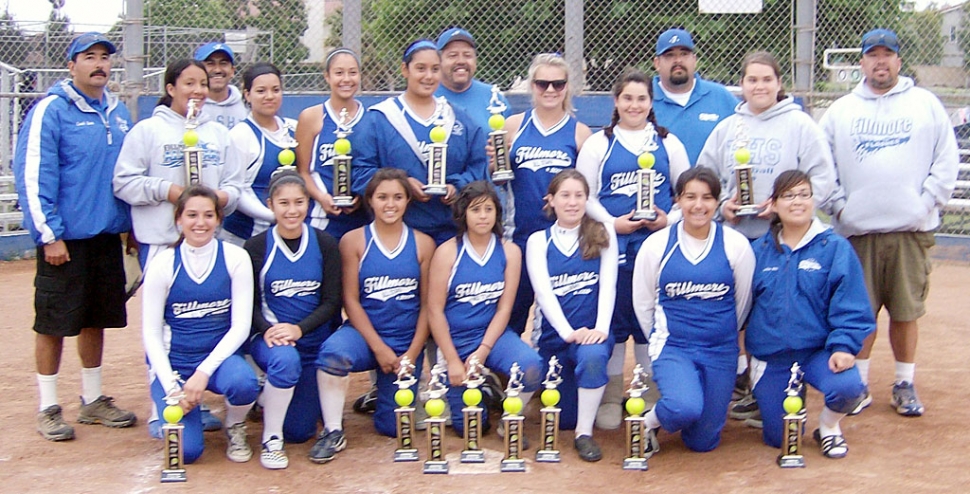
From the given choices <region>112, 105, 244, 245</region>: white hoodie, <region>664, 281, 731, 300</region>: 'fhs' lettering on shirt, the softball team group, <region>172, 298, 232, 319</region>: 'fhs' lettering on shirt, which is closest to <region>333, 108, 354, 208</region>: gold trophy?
the softball team group

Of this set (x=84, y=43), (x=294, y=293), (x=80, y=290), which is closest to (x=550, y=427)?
(x=294, y=293)

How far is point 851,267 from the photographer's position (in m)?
4.50

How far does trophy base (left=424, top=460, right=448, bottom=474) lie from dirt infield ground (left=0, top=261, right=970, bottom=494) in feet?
0.15

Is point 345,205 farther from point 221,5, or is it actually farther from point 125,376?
point 221,5

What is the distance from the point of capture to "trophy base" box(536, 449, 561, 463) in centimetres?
441

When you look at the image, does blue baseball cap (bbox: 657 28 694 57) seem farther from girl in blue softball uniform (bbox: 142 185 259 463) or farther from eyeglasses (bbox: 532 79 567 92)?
girl in blue softball uniform (bbox: 142 185 259 463)

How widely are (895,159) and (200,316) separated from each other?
3319 millimetres

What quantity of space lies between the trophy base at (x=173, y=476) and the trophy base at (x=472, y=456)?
114cm

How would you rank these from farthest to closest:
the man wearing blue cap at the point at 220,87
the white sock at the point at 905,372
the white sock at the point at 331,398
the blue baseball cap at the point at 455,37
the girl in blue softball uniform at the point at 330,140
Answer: the man wearing blue cap at the point at 220,87, the blue baseball cap at the point at 455,37, the white sock at the point at 905,372, the girl in blue softball uniform at the point at 330,140, the white sock at the point at 331,398

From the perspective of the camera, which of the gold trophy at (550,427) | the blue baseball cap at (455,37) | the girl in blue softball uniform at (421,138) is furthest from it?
the blue baseball cap at (455,37)

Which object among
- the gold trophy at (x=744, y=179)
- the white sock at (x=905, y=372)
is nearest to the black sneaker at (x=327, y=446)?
the gold trophy at (x=744, y=179)

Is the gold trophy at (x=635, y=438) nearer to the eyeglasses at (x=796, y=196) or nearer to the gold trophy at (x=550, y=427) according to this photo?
the gold trophy at (x=550, y=427)

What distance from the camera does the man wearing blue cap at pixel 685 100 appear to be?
5246mm

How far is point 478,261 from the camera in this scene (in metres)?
4.75
